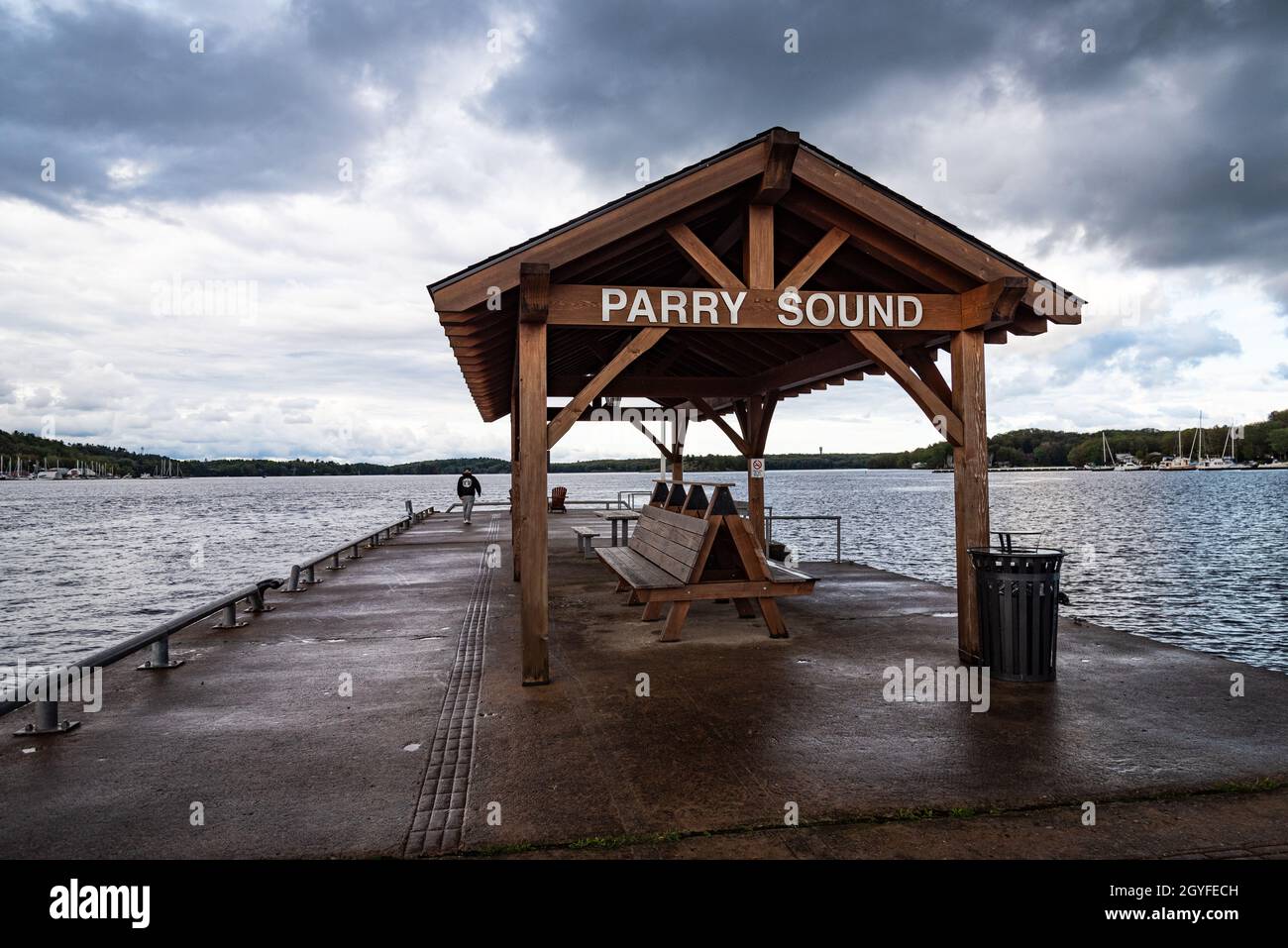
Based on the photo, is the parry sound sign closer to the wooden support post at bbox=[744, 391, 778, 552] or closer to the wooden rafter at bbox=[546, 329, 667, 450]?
the wooden rafter at bbox=[546, 329, 667, 450]

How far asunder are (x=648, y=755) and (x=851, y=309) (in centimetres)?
406

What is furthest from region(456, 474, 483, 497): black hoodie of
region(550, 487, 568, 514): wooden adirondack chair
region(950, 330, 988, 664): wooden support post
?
region(950, 330, 988, 664): wooden support post

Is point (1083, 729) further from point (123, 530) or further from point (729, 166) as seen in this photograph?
point (123, 530)

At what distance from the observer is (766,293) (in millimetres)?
6484

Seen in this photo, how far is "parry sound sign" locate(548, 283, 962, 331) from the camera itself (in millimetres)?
6289

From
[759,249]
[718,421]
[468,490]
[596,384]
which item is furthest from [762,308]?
[468,490]

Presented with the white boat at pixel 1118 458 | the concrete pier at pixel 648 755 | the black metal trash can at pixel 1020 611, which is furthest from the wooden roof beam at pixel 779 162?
the white boat at pixel 1118 458

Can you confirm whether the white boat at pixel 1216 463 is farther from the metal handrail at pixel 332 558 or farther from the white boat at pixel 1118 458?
the metal handrail at pixel 332 558

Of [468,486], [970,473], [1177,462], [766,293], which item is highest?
[1177,462]

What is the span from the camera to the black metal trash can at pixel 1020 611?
5.88 meters

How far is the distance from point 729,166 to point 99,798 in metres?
5.87

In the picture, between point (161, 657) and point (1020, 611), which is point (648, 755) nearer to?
point (1020, 611)

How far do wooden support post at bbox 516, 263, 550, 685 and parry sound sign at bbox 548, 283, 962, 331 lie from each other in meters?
0.24
